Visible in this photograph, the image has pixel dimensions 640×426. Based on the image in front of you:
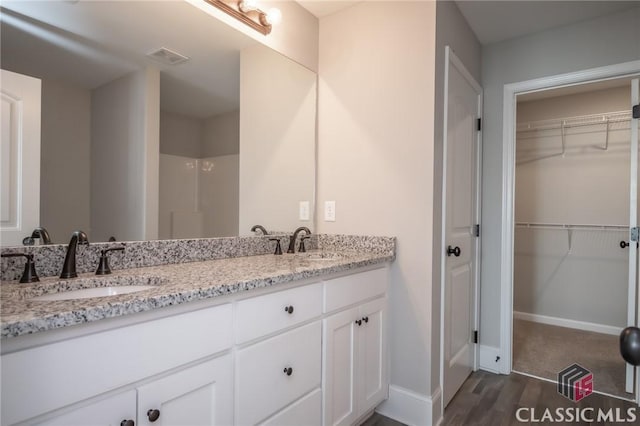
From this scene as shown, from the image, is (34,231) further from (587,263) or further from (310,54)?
(587,263)

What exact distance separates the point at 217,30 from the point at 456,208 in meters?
1.68

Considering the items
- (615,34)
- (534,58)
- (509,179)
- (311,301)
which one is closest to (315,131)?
(311,301)

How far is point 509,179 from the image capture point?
2.47 m

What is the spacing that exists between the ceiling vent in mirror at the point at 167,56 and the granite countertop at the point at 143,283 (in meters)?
0.91

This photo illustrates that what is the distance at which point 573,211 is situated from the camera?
3443mm

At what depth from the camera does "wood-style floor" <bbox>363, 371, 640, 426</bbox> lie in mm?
1884

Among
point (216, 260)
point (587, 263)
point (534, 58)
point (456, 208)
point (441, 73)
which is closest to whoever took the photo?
point (216, 260)

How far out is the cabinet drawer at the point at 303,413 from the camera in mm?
1260

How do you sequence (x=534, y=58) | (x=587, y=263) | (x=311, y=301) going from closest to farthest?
(x=311, y=301) < (x=534, y=58) < (x=587, y=263)

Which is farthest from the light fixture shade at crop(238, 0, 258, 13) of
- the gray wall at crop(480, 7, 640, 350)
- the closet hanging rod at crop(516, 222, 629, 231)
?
the closet hanging rod at crop(516, 222, 629, 231)

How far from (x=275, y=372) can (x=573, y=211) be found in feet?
11.8

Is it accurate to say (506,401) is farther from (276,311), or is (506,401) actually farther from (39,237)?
(39,237)

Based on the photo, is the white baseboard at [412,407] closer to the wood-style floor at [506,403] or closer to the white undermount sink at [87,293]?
the wood-style floor at [506,403]

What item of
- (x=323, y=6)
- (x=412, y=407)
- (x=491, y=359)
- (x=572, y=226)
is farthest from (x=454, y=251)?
(x=572, y=226)
